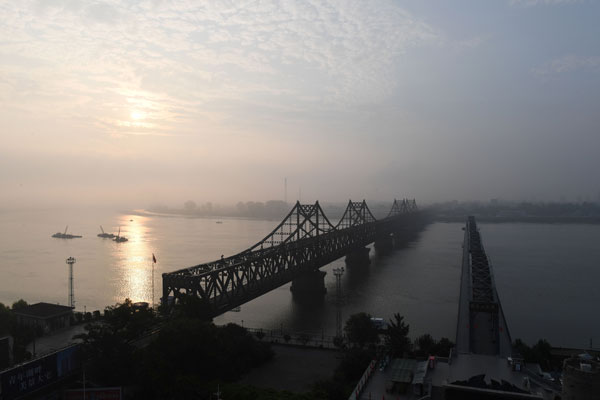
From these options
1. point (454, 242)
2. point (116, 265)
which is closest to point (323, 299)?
point (116, 265)

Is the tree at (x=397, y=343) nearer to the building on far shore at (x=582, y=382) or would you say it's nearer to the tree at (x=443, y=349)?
the tree at (x=443, y=349)

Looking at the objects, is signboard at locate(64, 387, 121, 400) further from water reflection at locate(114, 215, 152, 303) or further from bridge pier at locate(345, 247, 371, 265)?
bridge pier at locate(345, 247, 371, 265)

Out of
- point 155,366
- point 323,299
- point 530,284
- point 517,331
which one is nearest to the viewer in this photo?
point 155,366

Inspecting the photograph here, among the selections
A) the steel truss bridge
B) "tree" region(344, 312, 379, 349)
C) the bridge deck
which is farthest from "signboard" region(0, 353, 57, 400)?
the bridge deck

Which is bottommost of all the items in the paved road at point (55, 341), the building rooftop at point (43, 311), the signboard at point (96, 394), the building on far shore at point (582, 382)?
the paved road at point (55, 341)

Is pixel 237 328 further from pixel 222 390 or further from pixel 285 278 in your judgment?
pixel 285 278

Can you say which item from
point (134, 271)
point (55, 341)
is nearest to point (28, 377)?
point (55, 341)

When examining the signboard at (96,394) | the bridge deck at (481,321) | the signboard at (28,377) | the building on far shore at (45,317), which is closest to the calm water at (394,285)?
the bridge deck at (481,321)
